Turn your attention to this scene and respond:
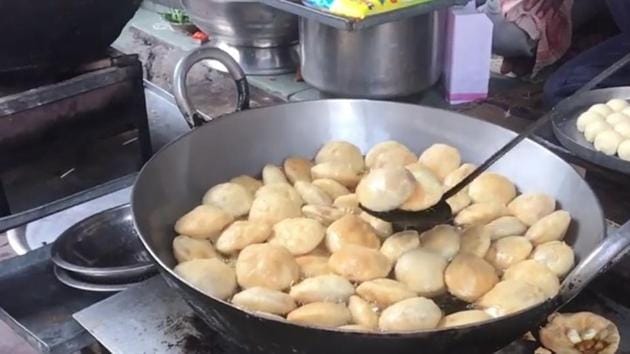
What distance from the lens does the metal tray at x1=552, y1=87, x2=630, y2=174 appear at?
3.68ft

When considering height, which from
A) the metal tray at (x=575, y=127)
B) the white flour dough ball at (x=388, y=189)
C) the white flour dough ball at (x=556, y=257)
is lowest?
the metal tray at (x=575, y=127)

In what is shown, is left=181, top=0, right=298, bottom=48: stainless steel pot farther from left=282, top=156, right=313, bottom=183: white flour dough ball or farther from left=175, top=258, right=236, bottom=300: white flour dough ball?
left=175, top=258, right=236, bottom=300: white flour dough ball

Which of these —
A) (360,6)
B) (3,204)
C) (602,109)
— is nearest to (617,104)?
(602,109)

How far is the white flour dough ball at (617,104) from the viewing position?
1.28 meters

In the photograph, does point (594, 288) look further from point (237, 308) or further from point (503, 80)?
point (503, 80)

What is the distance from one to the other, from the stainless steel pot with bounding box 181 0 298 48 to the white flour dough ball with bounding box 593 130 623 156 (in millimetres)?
721

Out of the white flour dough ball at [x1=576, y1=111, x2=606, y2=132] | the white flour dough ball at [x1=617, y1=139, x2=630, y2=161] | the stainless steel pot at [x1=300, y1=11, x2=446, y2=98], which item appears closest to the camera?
the white flour dough ball at [x1=617, y1=139, x2=630, y2=161]

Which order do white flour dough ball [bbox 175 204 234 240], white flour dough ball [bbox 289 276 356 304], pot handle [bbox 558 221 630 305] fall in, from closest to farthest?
pot handle [bbox 558 221 630 305] < white flour dough ball [bbox 289 276 356 304] < white flour dough ball [bbox 175 204 234 240]

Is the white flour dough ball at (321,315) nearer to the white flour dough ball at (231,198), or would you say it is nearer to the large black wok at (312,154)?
the large black wok at (312,154)

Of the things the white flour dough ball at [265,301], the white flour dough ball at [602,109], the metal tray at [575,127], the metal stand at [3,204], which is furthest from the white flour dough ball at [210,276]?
the white flour dough ball at [602,109]

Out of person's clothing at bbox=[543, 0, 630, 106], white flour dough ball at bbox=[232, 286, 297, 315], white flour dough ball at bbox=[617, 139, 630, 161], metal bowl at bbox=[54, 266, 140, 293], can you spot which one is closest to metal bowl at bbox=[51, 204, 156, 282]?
metal bowl at bbox=[54, 266, 140, 293]

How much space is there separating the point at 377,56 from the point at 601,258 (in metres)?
0.83

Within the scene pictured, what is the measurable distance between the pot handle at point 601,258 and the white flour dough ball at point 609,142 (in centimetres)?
59

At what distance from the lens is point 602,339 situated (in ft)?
2.37
